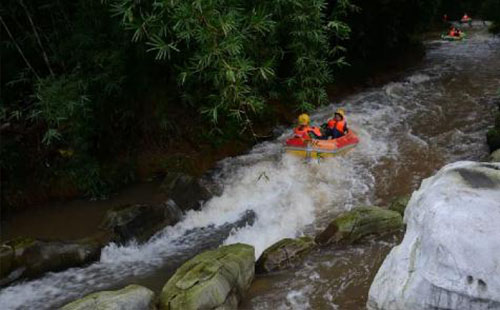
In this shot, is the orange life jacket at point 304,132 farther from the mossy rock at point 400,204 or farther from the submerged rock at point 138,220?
the submerged rock at point 138,220

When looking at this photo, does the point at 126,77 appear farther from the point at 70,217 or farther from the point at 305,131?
the point at 305,131

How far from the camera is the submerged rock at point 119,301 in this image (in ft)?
13.0

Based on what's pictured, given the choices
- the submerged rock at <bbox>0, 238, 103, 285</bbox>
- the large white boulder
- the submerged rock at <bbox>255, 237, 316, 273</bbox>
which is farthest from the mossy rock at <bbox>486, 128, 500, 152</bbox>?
the submerged rock at <bbox>0, 238, 103, 285</bbox>

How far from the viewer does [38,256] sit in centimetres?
535

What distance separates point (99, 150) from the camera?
22.8 feet

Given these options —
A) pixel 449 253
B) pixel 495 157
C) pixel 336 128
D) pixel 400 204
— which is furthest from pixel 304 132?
pixel 449 253

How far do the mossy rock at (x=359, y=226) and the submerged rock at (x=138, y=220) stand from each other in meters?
1.90

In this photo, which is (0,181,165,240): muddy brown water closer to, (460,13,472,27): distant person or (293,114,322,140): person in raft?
(293,114,322,140): person in raft

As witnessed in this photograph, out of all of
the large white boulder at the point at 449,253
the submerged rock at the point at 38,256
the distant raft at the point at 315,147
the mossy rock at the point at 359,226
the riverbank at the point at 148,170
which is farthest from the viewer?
the distant raft at the point at 315,147

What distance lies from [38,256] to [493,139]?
A: 631 centimetres

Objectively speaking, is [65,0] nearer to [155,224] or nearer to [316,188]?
[155,224]

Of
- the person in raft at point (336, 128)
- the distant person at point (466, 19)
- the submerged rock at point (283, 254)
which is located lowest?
the submerged rock at point (283, 254)

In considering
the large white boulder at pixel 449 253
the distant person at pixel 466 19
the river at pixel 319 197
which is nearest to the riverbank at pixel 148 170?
the river at pixel 319 197

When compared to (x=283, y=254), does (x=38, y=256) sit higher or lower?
higher
